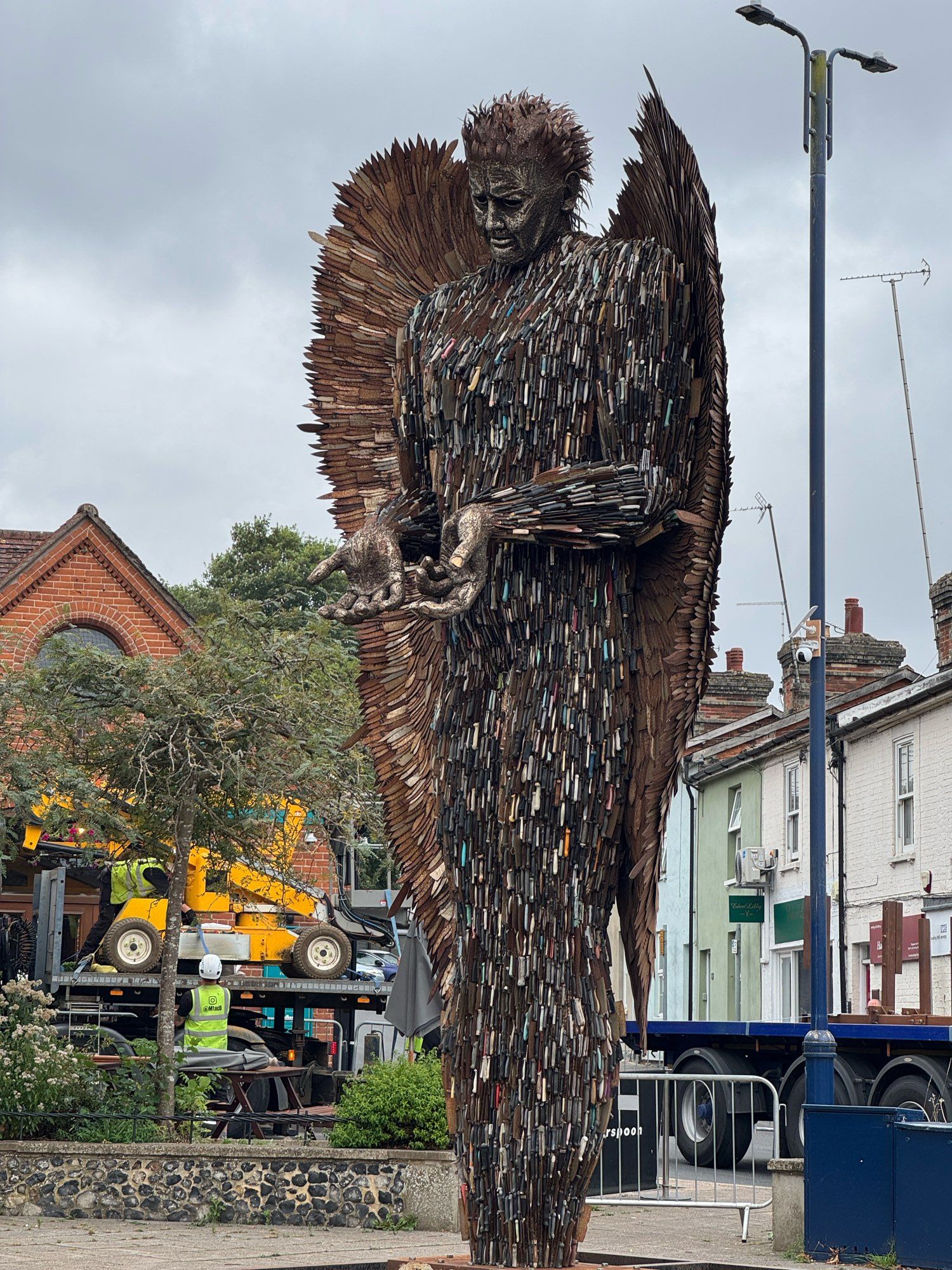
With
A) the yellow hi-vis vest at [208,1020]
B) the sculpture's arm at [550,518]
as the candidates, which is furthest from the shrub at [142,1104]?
the sculpture's arm at [550,518]

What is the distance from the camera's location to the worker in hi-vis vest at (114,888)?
18.7 metres

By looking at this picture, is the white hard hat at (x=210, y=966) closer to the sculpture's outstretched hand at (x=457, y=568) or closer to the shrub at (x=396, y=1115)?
the shrub at (x=396, y=1115)

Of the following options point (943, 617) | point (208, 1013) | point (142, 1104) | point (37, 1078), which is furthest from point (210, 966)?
point (943, 617)

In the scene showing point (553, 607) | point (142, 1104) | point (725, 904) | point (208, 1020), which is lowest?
point (142, 1104)

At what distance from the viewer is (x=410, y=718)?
16.2 ft

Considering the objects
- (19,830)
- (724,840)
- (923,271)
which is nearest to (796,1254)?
(19,830)

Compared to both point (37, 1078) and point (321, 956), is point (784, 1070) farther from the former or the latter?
point (37, 1078)

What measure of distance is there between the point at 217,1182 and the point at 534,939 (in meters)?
7.07

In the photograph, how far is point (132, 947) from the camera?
17.3 meters

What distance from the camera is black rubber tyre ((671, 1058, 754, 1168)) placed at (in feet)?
51.4

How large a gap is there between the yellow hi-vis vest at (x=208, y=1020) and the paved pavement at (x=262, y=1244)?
3951 millimetres

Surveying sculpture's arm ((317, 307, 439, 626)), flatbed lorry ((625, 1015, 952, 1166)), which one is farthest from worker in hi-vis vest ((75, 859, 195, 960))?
sculpture's arm ((317, 307, 439, 626))

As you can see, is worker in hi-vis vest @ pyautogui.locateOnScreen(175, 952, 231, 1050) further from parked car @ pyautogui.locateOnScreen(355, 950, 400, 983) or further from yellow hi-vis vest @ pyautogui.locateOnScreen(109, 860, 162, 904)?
parked car @ pyautogui.locateOnScreen(355, 950, 400, 983)

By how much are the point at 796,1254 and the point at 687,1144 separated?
6.66 meters
